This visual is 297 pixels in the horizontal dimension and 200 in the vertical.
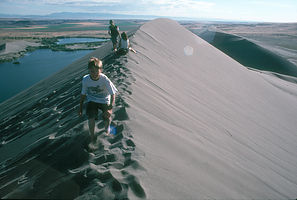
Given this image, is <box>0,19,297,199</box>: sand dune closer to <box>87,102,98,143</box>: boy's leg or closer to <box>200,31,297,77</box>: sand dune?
<box>87,102,98,143</box>: boy's leg

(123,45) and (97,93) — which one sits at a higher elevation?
(97,93)

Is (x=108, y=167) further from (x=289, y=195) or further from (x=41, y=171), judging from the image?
(x=289, y=195)

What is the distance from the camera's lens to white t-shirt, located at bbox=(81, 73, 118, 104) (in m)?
2.47

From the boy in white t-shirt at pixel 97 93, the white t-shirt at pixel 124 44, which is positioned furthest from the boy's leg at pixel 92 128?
the white t-shirt at pixel 124 44

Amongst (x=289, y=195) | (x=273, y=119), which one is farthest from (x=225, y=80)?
(x=289, y=195)

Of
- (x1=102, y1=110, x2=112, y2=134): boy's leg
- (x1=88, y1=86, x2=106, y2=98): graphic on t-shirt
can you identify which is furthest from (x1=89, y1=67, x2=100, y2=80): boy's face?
(x1=102, y1=110, x2=112, y2=134): boy's leg

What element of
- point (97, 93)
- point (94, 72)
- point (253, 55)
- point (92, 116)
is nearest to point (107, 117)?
point (92, 116)

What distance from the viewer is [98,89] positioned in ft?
8.22

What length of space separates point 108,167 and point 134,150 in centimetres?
35

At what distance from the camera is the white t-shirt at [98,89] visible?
247 cm

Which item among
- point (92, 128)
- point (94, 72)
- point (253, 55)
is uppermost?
point (94, 72)

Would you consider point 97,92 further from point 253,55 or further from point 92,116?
point 253,55

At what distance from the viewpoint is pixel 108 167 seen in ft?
6.82

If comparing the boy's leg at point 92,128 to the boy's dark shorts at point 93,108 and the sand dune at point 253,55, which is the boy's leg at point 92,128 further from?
the sand dune at point 253,55
